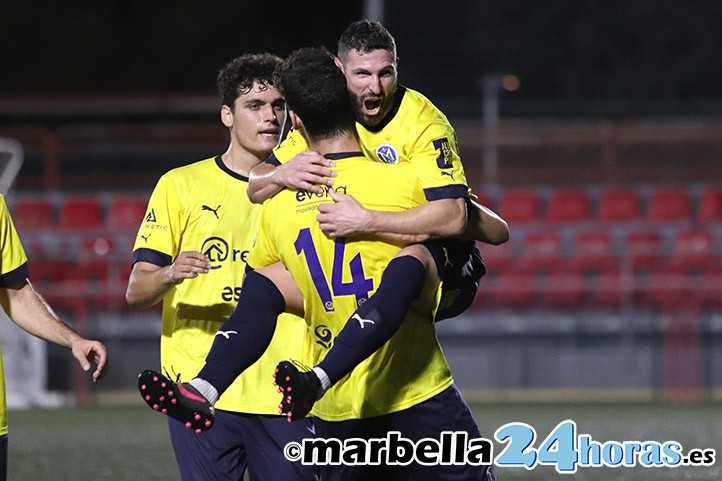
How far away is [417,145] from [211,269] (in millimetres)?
1068

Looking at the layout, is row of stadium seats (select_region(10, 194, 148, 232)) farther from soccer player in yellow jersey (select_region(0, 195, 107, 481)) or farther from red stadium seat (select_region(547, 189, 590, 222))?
soccer player in yellow jersey (select_region(0, 195, 107, 481))

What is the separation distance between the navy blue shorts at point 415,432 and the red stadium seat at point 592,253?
1000cm

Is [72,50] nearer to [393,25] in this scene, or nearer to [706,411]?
[393,25]

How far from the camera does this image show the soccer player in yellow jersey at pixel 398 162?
3689 mm

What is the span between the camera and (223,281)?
465 cm

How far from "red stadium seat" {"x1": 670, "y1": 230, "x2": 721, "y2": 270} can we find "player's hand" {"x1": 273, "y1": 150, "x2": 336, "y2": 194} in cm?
1037

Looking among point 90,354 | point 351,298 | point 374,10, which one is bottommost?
point 90,354

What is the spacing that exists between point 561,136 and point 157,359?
5116mm

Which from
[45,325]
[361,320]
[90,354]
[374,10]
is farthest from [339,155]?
[374,10]

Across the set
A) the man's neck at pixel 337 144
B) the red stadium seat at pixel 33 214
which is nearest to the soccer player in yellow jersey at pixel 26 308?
the man's neck at pixel 337 144

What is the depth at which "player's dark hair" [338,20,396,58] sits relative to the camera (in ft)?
13.6

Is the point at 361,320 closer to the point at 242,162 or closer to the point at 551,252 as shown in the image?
the point at 242,162

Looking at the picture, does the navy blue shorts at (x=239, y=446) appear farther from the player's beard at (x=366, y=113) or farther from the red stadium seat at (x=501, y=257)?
the red stadium seat at (x=501, y=257)

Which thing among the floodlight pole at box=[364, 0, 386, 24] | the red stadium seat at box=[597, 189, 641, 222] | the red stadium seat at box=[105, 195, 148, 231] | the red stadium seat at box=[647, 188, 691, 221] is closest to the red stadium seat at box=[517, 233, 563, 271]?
the red stadium seat at box=[597, 189, 641, 222]
